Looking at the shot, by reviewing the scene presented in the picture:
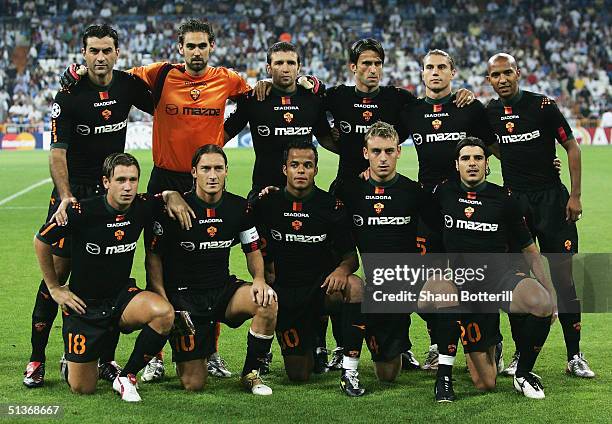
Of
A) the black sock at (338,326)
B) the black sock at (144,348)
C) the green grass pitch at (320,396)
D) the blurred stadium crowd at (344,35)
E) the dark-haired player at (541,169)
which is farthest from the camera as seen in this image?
the blurred stadium crowd at (344,35)

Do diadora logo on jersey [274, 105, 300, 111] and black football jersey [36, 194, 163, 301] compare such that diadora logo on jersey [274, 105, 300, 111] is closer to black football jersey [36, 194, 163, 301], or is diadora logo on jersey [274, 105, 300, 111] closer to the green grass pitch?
black football jersey [36, 194, 163, 301]

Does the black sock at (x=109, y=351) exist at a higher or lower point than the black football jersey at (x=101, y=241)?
lower

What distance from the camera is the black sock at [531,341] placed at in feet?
20.4

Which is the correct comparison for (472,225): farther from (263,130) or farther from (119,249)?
(119,249)

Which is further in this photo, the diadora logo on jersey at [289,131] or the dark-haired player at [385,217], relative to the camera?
the diadora logo on jersey at [289,131]

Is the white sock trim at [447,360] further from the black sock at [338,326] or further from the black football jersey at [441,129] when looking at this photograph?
the black football jersey at [441,129]

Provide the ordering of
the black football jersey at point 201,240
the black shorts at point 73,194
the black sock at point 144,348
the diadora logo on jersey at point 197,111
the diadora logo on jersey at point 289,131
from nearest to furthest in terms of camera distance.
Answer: the black sock at point 144,348
the black football jersey at point 201,240
the black shorts at point 73,194
the diadora logo on jersey at point 197,111
the diadora logo on jersey at point 289,131

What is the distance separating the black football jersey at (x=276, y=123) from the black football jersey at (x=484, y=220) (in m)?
1.40

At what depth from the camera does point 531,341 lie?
6.21 meters

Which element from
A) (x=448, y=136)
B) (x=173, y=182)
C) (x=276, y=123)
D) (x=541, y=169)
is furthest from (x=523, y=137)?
(x=173, y=182)

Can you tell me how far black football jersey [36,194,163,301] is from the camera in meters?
6.31

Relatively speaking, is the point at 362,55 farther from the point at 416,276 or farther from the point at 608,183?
the point at 608,183

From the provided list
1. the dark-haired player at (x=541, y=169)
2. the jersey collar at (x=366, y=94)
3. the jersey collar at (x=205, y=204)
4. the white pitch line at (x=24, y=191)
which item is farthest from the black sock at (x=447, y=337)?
the white pitch line at (x=24, y=191)

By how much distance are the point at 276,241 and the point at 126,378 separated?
1.46 meters
